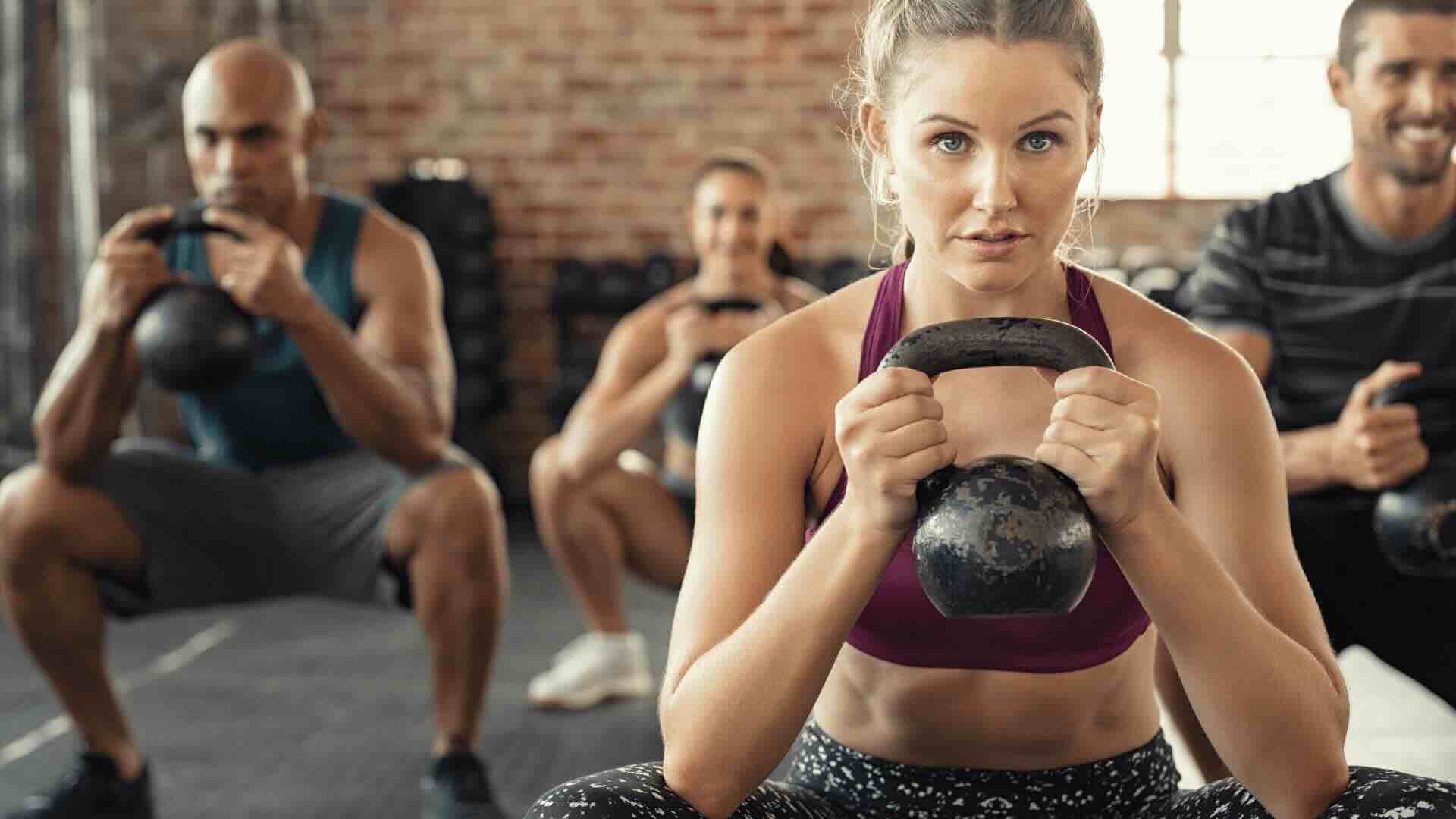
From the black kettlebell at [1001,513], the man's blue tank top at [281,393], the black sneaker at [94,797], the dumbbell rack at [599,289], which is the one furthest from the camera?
the dumbbell rack at [599,289]

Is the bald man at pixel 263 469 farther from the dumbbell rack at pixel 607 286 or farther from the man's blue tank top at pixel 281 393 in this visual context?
the dumbbell rack at pixel 607 286

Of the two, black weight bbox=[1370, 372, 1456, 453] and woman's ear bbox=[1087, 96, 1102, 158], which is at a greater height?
woman's ear bbox=[1087, 96, 1102, 158]

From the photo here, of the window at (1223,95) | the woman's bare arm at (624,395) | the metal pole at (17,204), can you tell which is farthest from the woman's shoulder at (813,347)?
the window at (1223,95)

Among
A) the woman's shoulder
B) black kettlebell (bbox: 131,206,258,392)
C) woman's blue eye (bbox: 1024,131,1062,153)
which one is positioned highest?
woman's blue eye (bbox: 1024,131,1062,153)

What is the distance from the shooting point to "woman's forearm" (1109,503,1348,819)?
44.6 inches

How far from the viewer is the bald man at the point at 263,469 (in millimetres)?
2490

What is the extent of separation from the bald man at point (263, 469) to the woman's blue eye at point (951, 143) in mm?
1488

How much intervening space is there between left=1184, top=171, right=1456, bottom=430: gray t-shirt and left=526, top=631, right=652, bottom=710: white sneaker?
162cm

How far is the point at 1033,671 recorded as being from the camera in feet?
4.48

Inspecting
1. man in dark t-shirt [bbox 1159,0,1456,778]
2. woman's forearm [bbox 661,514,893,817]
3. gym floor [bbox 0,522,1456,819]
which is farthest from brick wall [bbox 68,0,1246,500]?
woman's forearm [bbox 661,514,893,817]

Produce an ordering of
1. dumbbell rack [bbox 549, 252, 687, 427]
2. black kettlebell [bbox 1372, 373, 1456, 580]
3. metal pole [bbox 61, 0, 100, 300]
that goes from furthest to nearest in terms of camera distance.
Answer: dumbbell rack [bbox 549, 252, 687, 427], metal pole [bbox 61, 0, 100, 300], black kettlebell [bbox 1372, 373, 1456, 580]

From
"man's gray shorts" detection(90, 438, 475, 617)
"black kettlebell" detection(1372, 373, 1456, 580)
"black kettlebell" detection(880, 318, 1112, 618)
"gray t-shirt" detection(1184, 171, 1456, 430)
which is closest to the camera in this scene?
"black kettlebell" detection(880, 318, 1112, 618)

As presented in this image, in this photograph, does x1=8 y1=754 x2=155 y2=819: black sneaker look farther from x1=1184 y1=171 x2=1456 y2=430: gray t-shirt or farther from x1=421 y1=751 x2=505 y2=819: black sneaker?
x1=1184 y1=171 x2=1456 y2=430: gray t-shirt

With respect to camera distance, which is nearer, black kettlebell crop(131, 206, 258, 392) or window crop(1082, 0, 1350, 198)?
black kettlebell crop(131, 206, 258, 392)
